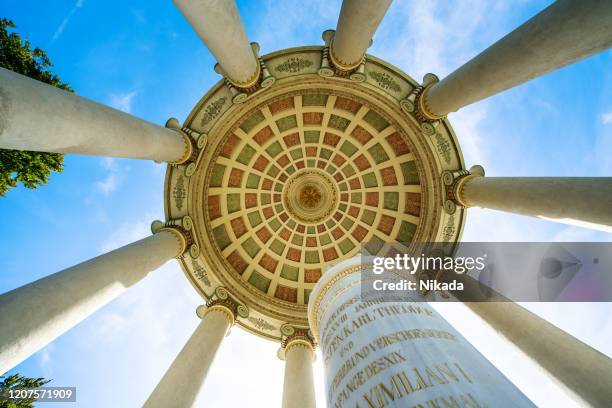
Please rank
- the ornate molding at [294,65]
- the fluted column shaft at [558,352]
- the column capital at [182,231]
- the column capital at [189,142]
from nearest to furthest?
the fluted column shaft at [558,352], the column capital at [189,142], the column capital at [182,231], the ornate molding at [294,65]

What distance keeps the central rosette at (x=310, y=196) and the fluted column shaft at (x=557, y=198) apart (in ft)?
47.8

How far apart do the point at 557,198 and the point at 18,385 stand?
2944cm

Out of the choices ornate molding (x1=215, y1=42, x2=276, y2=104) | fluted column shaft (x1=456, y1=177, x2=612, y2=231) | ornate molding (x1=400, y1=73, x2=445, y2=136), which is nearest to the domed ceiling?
ornate molding (x1=400, y1=73, x2=445, y2=136)

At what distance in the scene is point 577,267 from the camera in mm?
14195

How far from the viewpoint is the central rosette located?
1125 inches

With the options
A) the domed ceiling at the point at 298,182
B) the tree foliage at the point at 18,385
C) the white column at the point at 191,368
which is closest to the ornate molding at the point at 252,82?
the domed ceiling at the point at 298,182

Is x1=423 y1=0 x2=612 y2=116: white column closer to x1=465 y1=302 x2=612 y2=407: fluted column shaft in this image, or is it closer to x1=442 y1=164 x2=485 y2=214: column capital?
x1=442 y1=164 x2=485 y2=214: column capital

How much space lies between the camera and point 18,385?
18.8m

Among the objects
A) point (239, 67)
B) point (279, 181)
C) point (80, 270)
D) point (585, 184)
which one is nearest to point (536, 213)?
point (585, 184)

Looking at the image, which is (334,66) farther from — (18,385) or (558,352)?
(18,385)

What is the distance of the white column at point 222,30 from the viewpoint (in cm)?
1081

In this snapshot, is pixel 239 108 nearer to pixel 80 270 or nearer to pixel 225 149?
pixel 225 149

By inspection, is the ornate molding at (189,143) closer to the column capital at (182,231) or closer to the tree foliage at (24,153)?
the column capital at (182,231)

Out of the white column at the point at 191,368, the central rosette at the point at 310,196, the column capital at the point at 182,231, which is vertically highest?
the central rosette at the point at 310,196
